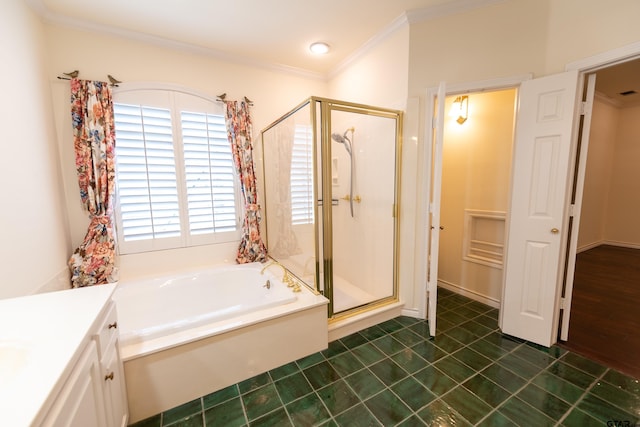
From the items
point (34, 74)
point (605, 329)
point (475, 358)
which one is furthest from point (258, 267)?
point (605, 329)

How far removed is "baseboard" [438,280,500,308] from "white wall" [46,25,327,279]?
2.61 metres

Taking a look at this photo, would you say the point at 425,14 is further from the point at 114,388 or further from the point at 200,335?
the point at 114,388

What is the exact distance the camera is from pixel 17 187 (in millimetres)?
1560

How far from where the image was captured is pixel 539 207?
196 cm

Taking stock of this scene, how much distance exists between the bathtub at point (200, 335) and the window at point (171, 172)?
51 cm

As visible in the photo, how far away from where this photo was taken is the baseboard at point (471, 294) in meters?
2.67

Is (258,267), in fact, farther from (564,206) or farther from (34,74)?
(564,206)

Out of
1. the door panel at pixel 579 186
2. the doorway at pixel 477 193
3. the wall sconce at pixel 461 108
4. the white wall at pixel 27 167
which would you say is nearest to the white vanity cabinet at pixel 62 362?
the white wall at pixel 27 167

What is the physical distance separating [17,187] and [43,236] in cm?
42

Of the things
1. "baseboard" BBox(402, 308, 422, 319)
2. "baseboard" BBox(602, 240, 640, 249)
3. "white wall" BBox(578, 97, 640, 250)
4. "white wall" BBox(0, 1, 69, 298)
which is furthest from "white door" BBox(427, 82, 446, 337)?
"baseboard" BBox(602, 240, 640, 249)

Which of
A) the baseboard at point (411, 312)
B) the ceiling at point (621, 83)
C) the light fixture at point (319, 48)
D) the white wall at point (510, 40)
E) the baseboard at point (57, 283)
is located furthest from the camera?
the ceiling at point (621, 83)

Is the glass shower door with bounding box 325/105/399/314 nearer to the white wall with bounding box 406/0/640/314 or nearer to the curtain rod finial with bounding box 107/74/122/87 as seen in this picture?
the white wall with bounding box 406/0/640/314

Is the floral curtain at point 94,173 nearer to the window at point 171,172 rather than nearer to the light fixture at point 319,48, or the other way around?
the window at point 171,172

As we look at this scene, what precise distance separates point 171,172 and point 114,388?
6.31ft
